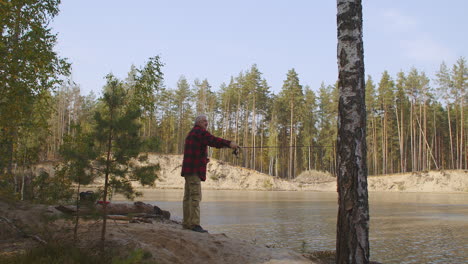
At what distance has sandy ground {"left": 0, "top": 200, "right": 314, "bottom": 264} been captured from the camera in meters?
4.06

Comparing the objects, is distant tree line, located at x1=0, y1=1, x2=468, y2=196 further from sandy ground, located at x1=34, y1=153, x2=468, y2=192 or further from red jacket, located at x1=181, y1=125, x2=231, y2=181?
red jacket, located at x1=181, y1=125, x2=231, y2=181

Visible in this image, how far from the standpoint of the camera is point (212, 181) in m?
46.9

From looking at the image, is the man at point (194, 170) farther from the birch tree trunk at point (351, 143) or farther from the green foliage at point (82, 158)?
the birch tree trunk at point (351, 143)

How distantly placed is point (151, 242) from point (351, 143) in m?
2.73

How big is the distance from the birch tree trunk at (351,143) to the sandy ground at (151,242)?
94 centimetres

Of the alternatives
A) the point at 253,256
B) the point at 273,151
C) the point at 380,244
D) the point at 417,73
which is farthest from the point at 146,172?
the point at 417,73

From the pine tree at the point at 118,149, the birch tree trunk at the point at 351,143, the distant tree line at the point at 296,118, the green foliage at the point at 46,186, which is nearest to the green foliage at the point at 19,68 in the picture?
the green foliage at the point at 46,186

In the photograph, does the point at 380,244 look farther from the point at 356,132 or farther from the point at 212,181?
the point at 212,181

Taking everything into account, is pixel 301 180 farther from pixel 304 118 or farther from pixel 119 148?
pixel 119 148

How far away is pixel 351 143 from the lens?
4027 mm

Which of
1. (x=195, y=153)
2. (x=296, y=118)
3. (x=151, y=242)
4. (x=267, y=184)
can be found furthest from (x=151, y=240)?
(x=296, y=118)

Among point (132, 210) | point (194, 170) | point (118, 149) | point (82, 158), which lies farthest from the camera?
point (132, 210)

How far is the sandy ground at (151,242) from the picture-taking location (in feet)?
13.3

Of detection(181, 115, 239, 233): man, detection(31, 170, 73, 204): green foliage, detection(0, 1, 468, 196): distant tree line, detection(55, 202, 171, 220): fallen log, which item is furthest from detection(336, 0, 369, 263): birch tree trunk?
detection(0, 1, 468, 196): distant tree line
